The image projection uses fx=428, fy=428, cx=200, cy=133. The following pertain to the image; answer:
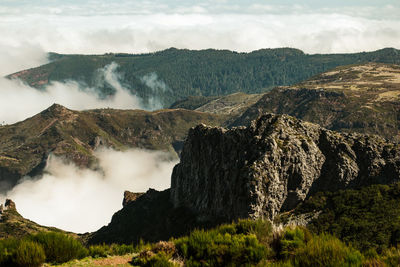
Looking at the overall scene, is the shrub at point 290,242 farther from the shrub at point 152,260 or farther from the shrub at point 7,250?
the shrub at point 7,250

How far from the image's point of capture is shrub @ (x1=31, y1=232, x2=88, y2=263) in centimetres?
2952

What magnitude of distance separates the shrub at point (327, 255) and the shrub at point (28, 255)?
53.1 ft

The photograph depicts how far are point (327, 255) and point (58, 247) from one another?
18011mm

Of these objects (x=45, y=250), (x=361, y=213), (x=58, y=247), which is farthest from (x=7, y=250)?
(x=361, y=213)

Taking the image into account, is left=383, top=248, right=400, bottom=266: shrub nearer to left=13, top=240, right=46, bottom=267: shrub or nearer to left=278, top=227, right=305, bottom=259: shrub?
left=278, top=227, right=305, bottom=259: shrub

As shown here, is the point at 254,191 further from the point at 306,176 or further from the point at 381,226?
the point at 381,226

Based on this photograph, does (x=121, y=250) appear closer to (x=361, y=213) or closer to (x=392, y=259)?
(x=392, y=259)

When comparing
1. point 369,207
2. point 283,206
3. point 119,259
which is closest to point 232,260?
point 119,259

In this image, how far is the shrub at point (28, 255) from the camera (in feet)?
87.4

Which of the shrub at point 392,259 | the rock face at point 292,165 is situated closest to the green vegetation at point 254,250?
the shrub at point 392,259

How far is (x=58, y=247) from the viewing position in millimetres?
29844

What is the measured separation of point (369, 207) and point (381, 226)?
21983 mm

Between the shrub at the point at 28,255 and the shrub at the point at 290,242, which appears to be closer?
the shrub at the point at 28,255

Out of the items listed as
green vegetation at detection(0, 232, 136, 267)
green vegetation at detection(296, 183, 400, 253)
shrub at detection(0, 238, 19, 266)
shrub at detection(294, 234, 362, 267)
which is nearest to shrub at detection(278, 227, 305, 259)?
shrub at detection(294, 234, 362, 267)
